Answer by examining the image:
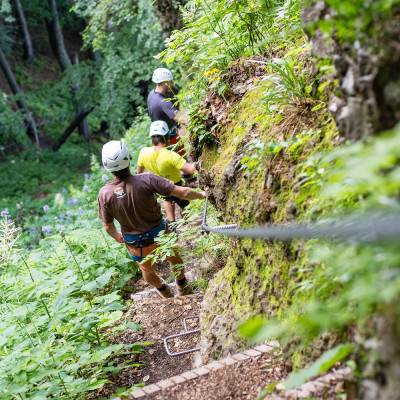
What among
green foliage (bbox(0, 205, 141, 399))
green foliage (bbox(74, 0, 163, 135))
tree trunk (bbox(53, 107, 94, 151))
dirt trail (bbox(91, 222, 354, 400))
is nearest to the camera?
dirt trail (bbox(91, 222, 354, 400))

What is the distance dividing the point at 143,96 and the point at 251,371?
47.6ft

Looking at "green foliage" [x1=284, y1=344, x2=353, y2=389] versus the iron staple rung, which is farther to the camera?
the iron staple rung

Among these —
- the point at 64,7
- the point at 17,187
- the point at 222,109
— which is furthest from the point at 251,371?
the point at 64,7

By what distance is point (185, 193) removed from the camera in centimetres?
550

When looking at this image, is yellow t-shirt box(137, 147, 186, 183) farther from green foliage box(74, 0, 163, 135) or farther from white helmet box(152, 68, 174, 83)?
green foliage box(74, 0, 163, 135)

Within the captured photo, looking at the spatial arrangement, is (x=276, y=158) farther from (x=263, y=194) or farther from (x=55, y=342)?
(x=55, y=342)

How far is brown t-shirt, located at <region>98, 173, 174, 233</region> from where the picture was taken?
550 cm

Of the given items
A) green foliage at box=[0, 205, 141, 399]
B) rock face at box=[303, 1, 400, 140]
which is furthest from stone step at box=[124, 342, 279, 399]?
rock face at box=[303, 1, 400, 140]

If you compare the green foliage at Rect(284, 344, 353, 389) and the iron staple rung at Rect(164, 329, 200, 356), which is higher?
the green foliage at Rect(284, 344, 353, 389)

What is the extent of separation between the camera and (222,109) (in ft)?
15.8

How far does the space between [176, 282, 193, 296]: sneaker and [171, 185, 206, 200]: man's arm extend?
1296mm

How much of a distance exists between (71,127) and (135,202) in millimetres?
16793

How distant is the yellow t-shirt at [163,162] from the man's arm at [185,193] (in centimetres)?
93

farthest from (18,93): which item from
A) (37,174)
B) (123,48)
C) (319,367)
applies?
(319,367)
